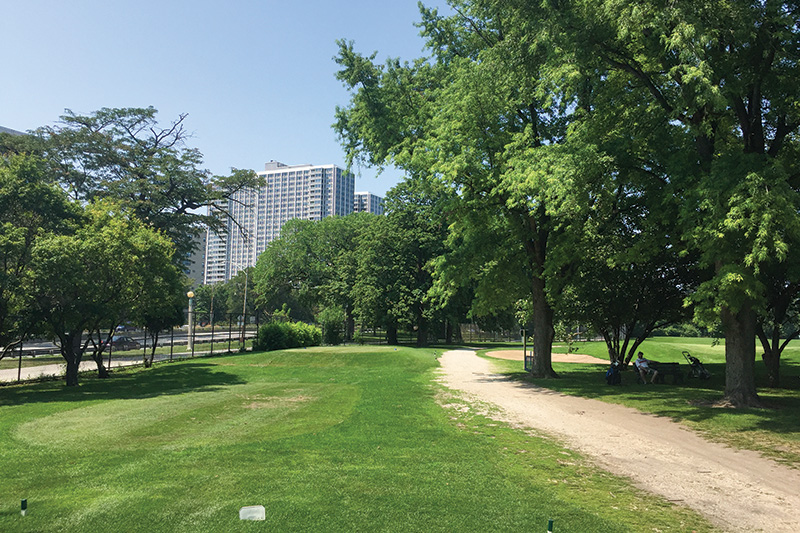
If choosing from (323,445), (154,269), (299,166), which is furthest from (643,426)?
(299,166)

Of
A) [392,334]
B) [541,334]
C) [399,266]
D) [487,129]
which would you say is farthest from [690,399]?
[392,334]

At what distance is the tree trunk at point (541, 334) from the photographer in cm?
2228

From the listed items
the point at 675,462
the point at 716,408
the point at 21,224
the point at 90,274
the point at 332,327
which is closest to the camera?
the point at 675,462

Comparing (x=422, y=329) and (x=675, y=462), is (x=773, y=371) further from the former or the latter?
(x=422, y=329)

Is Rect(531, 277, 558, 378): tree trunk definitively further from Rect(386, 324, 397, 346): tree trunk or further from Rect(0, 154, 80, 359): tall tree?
Rect(386, 324, 397, 346): tree trunk

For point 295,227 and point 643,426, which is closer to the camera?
point 643,426

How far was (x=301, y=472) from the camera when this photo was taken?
23.9 ft

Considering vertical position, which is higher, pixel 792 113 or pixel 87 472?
pixel 792 113

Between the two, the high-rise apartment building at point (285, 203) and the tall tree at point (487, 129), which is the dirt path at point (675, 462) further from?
the high-rise apartment building at point (285, 203)

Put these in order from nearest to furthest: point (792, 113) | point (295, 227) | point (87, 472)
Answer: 1. point (87, 472)
2. point (792, 113)
3. point (295, 227)

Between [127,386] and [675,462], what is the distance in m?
19.8

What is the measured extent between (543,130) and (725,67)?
8225mm

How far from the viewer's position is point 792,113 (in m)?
15.7

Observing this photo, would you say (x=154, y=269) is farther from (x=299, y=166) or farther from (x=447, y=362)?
(x=299, y=166)
